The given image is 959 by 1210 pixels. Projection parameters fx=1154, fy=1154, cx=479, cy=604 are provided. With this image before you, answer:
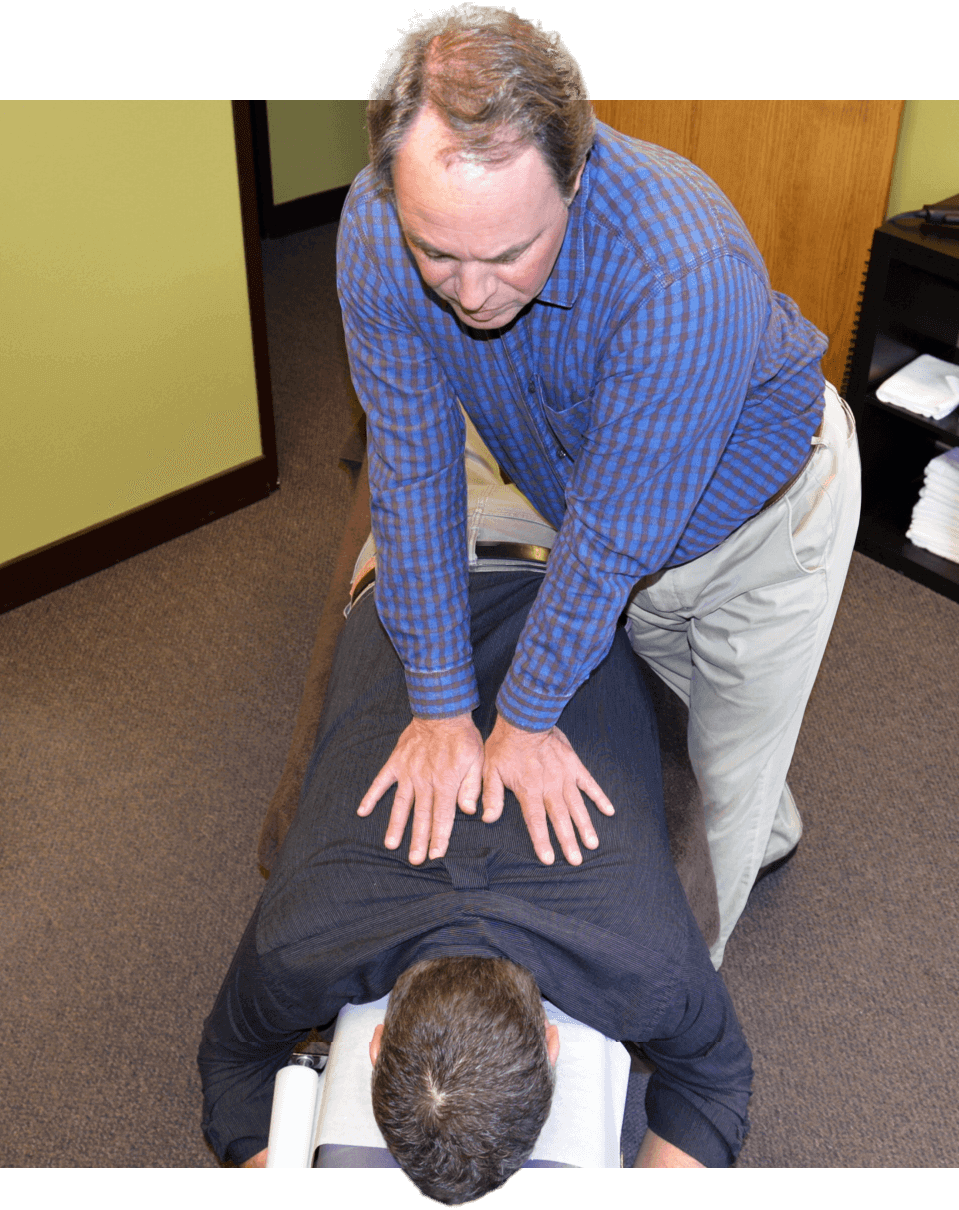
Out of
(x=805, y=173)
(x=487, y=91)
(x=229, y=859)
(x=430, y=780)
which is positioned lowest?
(x=229, y=859)

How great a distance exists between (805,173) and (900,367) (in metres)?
0.49

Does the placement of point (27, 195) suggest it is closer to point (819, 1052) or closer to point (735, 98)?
point (735, 98)

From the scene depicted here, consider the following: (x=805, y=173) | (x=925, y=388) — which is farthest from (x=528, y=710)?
(x=805, y=173)

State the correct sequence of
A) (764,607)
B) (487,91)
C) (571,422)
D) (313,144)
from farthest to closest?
(313,144), (764,607), (571,422), (487,91)

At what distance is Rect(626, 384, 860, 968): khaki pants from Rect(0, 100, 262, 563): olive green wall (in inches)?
56.8

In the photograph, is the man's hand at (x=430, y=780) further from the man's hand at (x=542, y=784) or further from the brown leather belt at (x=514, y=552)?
the brown leather belt at (x=514, y=552)

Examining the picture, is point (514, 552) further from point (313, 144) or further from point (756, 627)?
point (313, 144)

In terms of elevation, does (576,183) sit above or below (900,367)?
above

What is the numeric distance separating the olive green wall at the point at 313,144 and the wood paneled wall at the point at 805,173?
1535mm

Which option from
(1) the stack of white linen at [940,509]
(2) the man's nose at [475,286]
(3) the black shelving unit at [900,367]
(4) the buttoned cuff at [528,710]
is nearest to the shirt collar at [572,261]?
(2) the man's nose at [475,286]

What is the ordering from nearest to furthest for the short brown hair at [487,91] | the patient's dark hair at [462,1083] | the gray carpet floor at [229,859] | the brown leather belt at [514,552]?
the short brown hair at [487,91]
the patient's dark hair at [462,1083]
the brown leather belt at [514,552]
the gray carpet floor at [229,859]

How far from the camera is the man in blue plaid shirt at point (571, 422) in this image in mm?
980

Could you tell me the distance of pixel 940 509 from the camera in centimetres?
260

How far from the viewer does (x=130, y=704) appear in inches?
94.0
